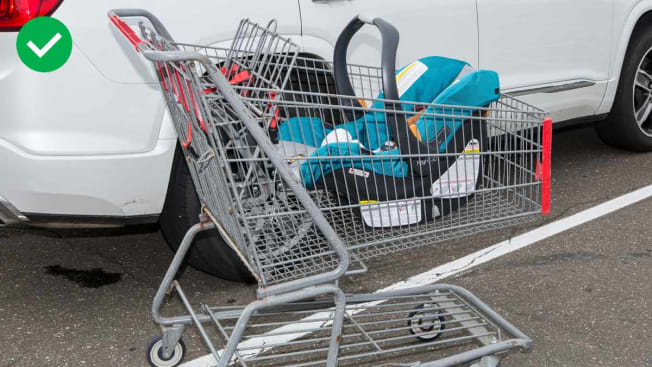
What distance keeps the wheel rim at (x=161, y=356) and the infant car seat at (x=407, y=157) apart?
36.5 inches

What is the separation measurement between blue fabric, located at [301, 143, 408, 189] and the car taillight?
119 cm

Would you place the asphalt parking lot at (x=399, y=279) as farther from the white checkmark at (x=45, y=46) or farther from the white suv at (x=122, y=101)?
the white checkmark at (x=45, y=46)

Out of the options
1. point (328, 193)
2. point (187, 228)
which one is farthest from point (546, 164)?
point (187, 228)

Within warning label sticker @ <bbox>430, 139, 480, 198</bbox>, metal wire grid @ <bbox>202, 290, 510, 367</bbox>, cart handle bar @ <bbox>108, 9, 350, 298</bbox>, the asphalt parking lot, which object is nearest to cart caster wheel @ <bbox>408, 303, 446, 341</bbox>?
metal wire grid @ <bbox>202, 290, 510, 367</bbox>

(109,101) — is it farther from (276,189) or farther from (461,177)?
(461,177)

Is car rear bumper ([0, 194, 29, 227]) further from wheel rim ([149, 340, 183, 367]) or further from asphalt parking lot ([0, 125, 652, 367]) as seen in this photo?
wheel rim ([149, 340, 183, 367])

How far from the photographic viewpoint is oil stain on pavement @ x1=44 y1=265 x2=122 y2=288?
12.4 feet

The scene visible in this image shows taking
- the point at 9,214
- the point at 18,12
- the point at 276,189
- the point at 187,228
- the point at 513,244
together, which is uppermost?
the point at 18,12

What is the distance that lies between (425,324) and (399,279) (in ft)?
2.24

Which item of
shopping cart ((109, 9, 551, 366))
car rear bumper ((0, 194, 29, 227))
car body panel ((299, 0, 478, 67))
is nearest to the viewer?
shopping cart ((109, 9, 551, 366))

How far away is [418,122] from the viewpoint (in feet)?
8.68

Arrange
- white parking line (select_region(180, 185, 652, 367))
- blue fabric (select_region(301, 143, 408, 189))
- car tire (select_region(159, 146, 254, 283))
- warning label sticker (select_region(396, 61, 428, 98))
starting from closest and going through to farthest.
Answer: blue fabric (select_region(301, 143, 408, 189)) < warning label sticker (select_region(396, 61, 428, 98)) < car tire (select_region(159, 146, 254, 283)) < white parking line (select_region(180, 185, 652, 367))

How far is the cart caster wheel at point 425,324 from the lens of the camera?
9.85ft

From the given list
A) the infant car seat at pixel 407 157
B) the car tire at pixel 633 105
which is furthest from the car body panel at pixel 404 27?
the car tire at pixel 633 105
